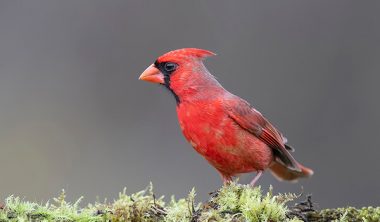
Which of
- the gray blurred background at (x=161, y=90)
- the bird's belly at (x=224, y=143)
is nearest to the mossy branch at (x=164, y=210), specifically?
the bird's belly at (x=224, y=143)

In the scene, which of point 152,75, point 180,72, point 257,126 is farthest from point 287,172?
point 152,75

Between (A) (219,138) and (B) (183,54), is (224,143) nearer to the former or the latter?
(A) (219,138)

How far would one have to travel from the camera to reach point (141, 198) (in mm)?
3100

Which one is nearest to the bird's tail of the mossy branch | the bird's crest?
the bird's crest

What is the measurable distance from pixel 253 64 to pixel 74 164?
8.41ft

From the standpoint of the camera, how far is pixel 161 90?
7941mm

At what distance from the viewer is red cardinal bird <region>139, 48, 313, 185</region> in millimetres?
4391

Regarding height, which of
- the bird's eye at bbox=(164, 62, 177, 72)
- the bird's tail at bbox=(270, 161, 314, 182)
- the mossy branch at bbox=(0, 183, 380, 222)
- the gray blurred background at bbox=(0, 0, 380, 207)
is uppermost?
the gray blurred background at bbox=(0, 0, 380, 207)

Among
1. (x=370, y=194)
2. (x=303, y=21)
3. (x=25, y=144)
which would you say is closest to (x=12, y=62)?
(x=25, y=144)

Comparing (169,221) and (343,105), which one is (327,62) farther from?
(169,221)

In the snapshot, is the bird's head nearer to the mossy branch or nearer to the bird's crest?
the bird's crest

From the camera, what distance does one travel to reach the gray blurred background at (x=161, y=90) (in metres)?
7.99

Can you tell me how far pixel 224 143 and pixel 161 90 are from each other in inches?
144

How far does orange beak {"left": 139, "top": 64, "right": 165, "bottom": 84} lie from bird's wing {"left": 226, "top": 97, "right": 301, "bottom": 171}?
51 centimetres
